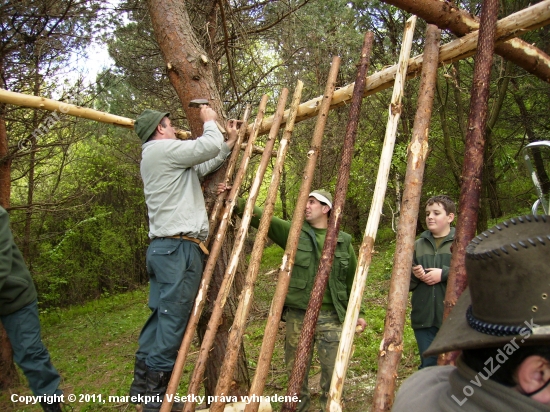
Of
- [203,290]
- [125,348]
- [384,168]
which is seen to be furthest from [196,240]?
[125,348]

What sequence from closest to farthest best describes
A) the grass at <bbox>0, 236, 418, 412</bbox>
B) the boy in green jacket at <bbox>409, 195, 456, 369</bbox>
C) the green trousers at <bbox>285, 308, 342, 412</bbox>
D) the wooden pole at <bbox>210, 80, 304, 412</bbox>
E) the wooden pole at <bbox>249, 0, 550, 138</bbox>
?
the wooden pole at <bbox>249, 0, 550, 138</bbox> → the wooden pole at <bbox>210, 80, 304, 412</bbox> → the boy in green jacket at <bbox>409, 195, 456, 369</bbox> → the green trousers at <bbox>285, 308, 342, 412</bbox> → the grass at <bbox>0, 236, 418, 412</bbox>

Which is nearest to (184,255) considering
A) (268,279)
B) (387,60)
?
(268,279)

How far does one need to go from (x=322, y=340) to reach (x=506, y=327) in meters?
2.46

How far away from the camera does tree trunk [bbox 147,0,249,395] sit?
3514 mm

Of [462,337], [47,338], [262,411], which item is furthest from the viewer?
[47,338]

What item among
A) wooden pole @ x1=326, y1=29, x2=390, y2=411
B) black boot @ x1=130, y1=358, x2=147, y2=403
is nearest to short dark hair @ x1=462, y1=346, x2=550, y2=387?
wooden pole @ x1=326, y1=29, x2=390, y2=411

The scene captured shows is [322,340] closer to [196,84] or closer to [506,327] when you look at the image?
[196,84]

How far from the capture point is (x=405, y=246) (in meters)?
2.41

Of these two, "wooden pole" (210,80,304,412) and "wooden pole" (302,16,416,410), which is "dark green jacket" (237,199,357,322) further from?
"wooden pole" (302,16,416,410)

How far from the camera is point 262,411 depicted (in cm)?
323

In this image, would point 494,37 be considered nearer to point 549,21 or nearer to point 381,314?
point 549,21

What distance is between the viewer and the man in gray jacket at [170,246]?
3.03 metres

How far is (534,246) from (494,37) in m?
1.96

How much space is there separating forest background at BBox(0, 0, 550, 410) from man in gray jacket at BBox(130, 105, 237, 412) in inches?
32.7
